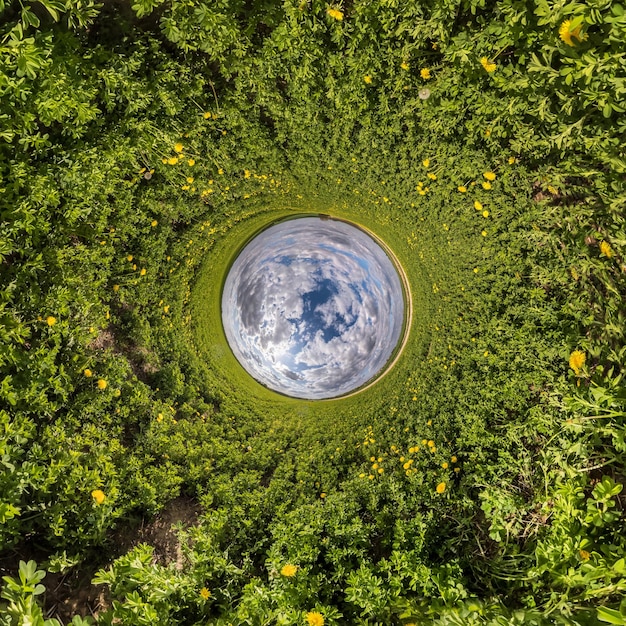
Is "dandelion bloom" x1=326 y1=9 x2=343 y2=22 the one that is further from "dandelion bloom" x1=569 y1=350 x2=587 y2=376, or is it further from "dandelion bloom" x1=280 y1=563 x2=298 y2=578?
"dandelion bloom" x1=280 y1=563 x2=298 y2=578

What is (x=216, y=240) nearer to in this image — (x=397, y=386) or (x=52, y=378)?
(x=52, y=378)

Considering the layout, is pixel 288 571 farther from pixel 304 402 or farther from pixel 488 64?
pixel 488 64

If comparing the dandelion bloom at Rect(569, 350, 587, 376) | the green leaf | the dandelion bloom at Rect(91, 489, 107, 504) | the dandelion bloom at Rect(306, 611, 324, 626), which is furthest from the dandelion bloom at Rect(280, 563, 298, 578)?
the dandelion bloom at Rect(569, 350, 587, 376)

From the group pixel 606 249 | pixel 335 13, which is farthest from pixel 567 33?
pixel 335 13

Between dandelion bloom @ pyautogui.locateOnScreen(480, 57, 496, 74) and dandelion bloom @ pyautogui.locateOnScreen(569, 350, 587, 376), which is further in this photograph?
dandelion bloom @ pyautogui.locateOnScreen(569, 350, 587, 376)

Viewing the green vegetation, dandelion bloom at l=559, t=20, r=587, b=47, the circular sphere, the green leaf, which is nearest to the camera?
the green leaf

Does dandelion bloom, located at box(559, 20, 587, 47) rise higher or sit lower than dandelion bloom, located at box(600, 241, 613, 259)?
higher
